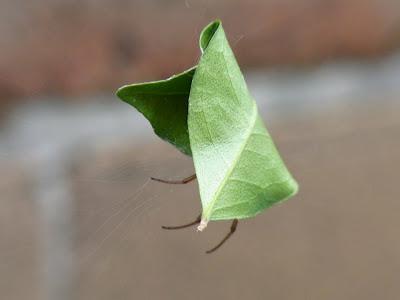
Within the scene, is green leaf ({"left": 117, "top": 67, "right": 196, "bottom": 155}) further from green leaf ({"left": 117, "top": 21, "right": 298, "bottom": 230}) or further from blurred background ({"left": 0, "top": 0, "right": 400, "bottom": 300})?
blurred background ({"left": 0, "top": 0, "right": 400, "bottom": 300})

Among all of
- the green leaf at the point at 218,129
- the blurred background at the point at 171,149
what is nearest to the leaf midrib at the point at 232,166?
the green leaf at the point at 218,129

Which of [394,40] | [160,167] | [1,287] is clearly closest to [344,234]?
[394,40]

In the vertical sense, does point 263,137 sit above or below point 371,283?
above

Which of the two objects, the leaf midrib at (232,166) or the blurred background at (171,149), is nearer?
the leaf midrib at (232,166)

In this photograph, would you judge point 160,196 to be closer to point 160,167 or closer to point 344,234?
point 160,167

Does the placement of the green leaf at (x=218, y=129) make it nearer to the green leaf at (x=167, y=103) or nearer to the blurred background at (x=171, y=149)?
the green leaf at (x=167, y=103)

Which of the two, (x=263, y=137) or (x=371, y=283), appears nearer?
(x=263, y=137)
